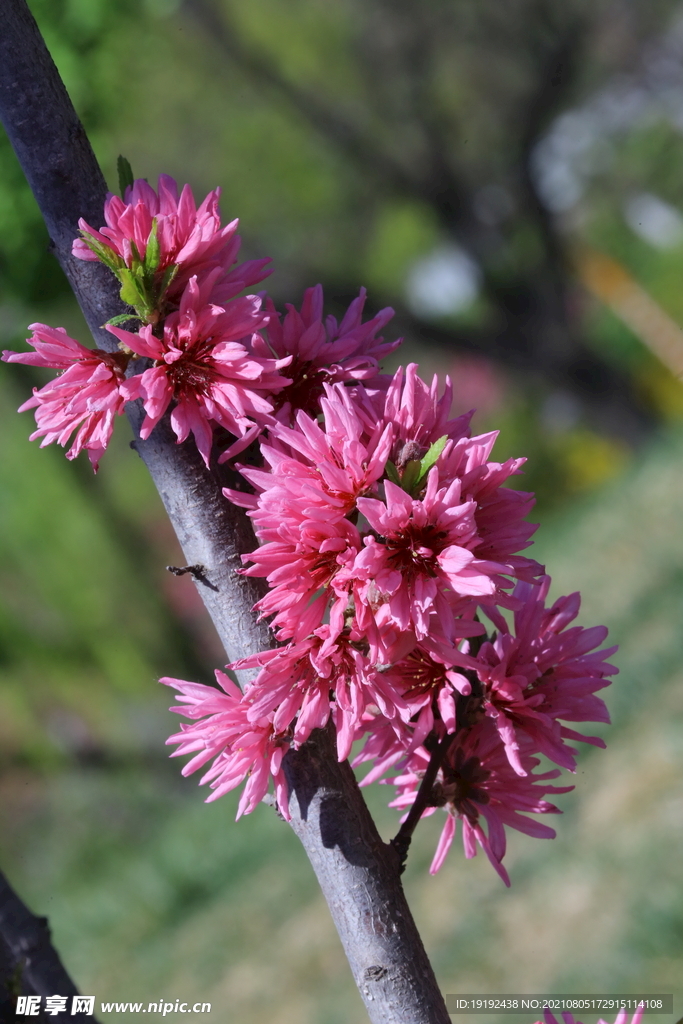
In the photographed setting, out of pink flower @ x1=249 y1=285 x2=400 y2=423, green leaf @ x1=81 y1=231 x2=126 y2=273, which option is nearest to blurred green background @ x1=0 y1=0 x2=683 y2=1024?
pink flower @ x1=249 y1=285 x2=400 y2=423

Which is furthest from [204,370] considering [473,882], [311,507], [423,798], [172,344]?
[473,882]

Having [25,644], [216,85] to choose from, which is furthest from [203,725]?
[216,85]

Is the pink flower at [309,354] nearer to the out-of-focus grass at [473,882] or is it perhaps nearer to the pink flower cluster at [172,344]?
the pink flower cluster at [172,344]

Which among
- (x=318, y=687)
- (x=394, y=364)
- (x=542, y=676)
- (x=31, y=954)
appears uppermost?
(x=318, y=687)

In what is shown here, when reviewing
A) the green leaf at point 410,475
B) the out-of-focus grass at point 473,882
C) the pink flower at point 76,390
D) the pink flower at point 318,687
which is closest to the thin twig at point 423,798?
the pink flower at point 318,687

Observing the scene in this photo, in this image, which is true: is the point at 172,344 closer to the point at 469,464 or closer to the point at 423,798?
the point at 469,464

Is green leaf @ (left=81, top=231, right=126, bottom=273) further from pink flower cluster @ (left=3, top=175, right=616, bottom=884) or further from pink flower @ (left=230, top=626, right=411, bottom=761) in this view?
pink flower @ (left=230, top=626, right=411, bottom=761)
